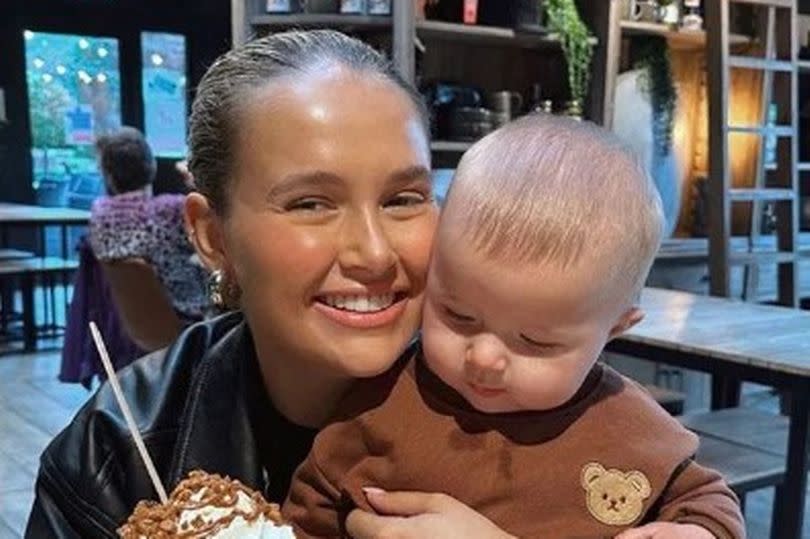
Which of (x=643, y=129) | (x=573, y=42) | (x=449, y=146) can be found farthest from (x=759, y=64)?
(x=449, y=146)

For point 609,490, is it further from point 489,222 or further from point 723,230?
point 723,230

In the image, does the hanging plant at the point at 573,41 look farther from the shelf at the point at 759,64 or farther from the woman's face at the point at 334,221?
Answer: the woman's face at the point at 334,221

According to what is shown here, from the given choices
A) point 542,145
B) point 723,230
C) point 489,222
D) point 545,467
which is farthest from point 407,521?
point 723,230

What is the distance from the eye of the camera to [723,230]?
187 inches

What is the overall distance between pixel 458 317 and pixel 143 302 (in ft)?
12.1

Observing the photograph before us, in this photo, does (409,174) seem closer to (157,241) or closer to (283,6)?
(283,6)

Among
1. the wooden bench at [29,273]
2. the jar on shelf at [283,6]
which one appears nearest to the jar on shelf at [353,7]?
the jar on shelf at [283,6]

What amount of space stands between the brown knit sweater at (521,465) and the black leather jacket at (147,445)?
13 cm

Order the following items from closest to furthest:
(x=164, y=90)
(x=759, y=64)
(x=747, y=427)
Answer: (x=747, y=427), (x=759, y=64), (x=164, y=90)

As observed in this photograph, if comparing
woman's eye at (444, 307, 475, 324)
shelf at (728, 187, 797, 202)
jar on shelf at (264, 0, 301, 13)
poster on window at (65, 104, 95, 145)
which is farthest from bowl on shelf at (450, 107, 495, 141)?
poster on window at (65, 104, 95, 145)

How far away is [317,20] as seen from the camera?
404 centimetres

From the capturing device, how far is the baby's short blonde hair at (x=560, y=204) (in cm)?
100

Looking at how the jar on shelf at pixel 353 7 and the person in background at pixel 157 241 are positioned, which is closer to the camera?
the jar on shelf at pixel 353 7

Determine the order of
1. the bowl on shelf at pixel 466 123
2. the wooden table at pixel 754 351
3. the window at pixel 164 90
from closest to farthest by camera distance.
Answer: the wooden table at pixel 754 351
the bowl on shelf at pixel 466 123
the window at pixel 164 90
